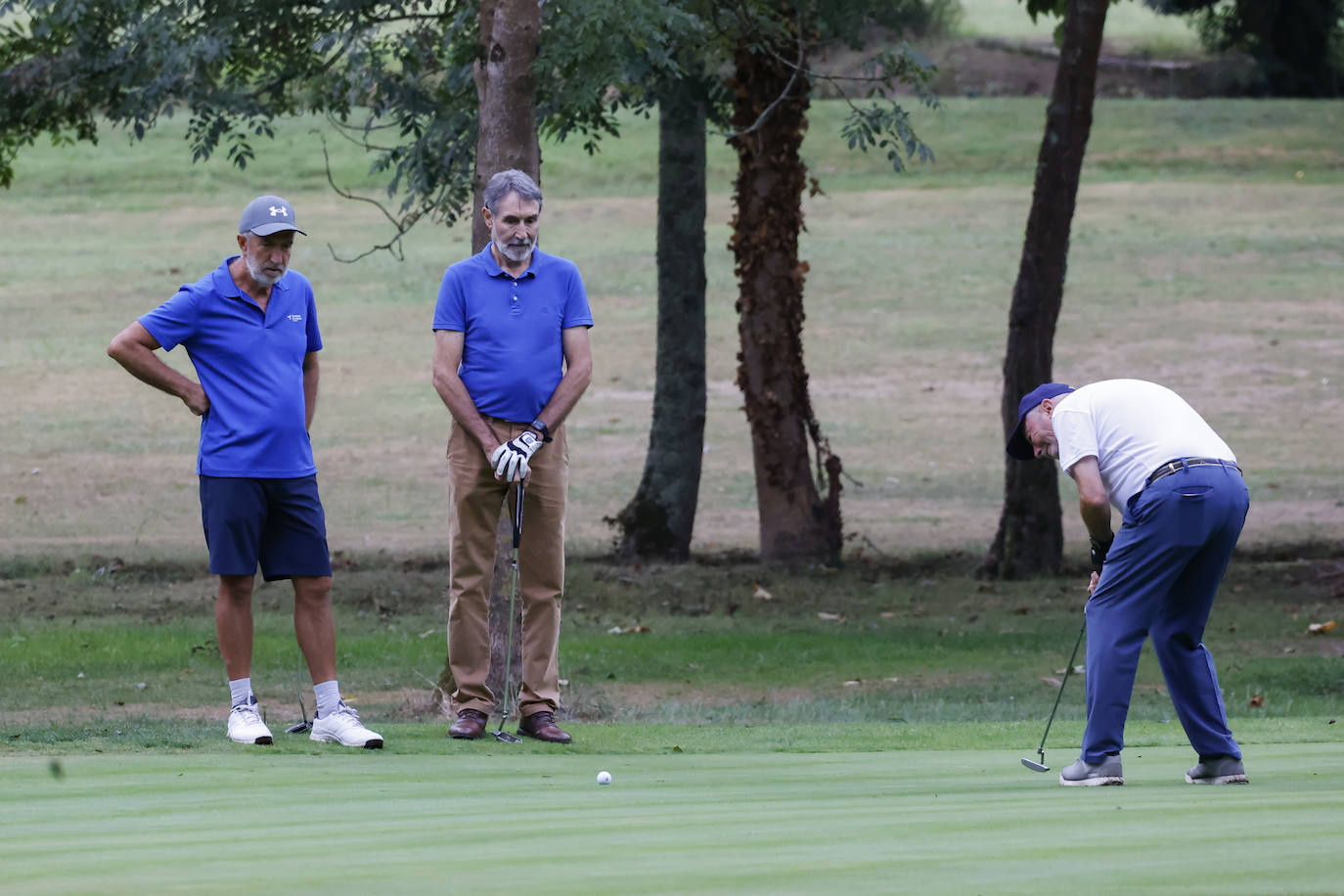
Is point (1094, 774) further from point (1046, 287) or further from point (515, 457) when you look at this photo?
point (1046, 287)

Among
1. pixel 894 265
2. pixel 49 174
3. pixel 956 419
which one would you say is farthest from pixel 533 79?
pixel 49 174

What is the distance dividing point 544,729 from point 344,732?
91 cm

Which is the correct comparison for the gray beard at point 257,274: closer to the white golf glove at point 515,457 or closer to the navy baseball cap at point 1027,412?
the white golf glove at point 515,457

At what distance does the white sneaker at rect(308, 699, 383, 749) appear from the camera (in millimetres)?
8281

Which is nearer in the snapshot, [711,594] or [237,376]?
[237,376]

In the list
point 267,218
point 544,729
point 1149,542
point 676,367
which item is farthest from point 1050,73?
point 1149,542

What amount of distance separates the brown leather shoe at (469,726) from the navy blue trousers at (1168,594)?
2.67 meters

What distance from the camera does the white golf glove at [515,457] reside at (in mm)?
8547

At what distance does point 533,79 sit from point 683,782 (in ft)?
15.6

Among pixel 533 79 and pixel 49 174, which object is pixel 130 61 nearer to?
pixel 533 79

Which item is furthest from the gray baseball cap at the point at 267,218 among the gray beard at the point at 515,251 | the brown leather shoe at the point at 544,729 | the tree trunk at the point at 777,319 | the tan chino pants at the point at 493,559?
the tree trunk at the point at 777,319

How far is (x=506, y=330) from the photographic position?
881 centimetres

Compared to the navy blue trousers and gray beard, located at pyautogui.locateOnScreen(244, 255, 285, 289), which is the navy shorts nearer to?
gray beard, located at pyautogui.locateOnScreen(244, 255, 285, 289)

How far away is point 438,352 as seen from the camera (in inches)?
345
